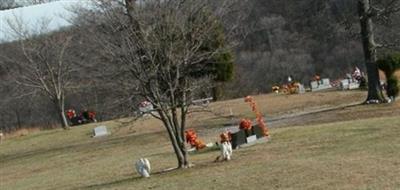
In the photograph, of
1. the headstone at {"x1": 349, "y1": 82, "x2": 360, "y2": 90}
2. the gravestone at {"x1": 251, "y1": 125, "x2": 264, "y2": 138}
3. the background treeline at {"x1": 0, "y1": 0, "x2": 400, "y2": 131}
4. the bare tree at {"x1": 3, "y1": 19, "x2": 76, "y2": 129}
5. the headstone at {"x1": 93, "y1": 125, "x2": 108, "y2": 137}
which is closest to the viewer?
the gravestone at {"x1": 251, "y1": 125, "x2": 264, "y2": 138}

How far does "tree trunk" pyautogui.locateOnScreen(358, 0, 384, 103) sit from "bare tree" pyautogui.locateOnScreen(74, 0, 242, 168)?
1237 centimetres

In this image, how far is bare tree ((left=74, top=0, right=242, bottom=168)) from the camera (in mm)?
11734

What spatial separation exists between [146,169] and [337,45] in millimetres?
56905

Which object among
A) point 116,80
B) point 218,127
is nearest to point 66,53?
point 218,127

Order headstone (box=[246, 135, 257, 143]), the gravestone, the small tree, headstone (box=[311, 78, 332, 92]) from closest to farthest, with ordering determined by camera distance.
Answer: headstone (box=[246, 135, 257, 143]), the gravestone, the small tree, headstone (box=[311, 78, 332, 92])

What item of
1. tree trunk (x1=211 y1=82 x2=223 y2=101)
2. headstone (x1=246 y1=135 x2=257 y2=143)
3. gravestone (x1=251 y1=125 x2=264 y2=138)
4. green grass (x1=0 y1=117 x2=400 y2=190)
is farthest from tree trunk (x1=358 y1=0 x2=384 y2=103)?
tree trunk (x1=211 y1=82 x2=223 y2=101)

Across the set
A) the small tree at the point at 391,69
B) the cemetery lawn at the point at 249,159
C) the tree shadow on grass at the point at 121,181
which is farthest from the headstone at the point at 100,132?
the tree shadow on grass at the point at 121,181

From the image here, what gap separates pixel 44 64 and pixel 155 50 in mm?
32949

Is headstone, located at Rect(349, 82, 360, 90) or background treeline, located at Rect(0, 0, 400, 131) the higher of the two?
background treeline, located at Rect(0, 0, 400, 131)

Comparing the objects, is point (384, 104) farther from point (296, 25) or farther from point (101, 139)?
point (296, 25)

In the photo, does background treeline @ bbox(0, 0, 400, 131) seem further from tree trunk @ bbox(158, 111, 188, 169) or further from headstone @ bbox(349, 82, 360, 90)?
tree trunk @ bbox(158, 111, 188, 169)

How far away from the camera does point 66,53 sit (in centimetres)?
4250

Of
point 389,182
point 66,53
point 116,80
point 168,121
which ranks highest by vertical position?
point 66,53

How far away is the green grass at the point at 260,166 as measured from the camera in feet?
29.3
